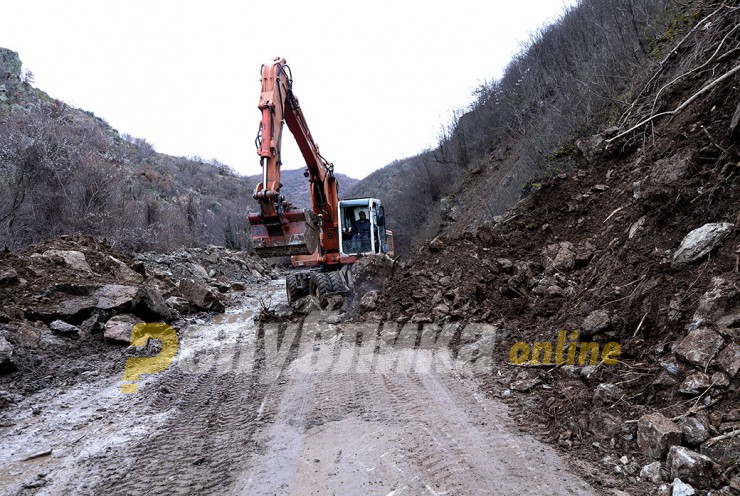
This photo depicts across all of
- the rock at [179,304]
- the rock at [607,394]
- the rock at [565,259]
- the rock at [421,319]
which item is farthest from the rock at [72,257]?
the rock at [607,394]

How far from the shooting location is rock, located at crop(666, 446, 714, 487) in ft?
8.34

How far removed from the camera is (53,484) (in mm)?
3277

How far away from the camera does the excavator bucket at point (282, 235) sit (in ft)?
27.3

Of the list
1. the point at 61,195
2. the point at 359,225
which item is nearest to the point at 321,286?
the point at 359,225

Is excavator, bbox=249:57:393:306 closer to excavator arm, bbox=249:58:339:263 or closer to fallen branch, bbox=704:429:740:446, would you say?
excavator arm, bbox=249:58:339:263

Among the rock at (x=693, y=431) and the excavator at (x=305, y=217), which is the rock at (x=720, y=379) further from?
the excavator at (x=305, y=217)

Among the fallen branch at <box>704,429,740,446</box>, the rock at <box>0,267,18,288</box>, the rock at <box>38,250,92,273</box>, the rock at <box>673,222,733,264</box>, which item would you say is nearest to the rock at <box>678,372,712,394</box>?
the fallen branch at <box>704,429,740,446</box>

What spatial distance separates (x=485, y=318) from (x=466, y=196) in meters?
16.0

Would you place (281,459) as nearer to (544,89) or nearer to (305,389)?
(305,389)

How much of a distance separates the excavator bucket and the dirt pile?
1.78m

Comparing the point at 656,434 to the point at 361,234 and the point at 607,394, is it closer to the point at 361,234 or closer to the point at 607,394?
the point at 607,394

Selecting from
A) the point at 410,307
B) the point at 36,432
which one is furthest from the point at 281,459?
the point at 410,307

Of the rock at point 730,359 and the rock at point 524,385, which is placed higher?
the rock at point 730,359

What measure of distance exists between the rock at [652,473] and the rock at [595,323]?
1634 mm
